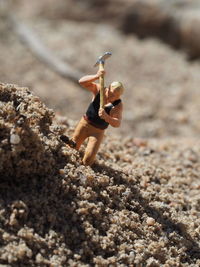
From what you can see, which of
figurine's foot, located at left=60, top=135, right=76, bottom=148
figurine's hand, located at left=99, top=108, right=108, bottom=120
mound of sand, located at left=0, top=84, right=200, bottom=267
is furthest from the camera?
figurine's foot, located at left=60, top=135, right=76, bottom=148

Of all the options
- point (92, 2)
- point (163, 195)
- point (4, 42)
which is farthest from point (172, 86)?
point (163, 195)

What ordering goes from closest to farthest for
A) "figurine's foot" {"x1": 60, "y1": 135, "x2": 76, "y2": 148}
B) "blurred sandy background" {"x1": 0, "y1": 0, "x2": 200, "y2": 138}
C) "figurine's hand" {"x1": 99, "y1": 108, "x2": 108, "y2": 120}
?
"figurine's hand" {"x1": 99, "y1": 108, "x2": 108, "y2": 120} < "figurine's foot" {"x1": 60, "y1": 135, "x2": 76, "y2": 148} < "blurred sandy background" {"x1": 0, "y1": 0, "x2": 200, "y2": 138}

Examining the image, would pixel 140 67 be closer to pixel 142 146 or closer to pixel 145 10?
pixel 145 10

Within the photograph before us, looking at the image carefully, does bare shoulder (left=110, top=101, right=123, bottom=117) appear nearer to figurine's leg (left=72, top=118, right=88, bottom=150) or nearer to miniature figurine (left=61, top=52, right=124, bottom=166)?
miniature figurine (left=61, top=52, right=124, bottom=166)

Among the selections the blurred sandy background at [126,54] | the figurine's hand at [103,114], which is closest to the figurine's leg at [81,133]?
the figurine's hand at [103,114]

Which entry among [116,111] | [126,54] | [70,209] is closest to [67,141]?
[116,111]

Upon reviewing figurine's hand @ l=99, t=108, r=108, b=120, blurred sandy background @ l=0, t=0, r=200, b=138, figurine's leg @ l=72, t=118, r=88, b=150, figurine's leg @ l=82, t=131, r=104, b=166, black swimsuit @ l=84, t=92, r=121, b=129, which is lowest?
figurine's leg @ l=82, t=131, r=104, b=166

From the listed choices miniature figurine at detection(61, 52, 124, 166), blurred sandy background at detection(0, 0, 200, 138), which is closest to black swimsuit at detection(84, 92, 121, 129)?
miniature figurine at detection(61, 52, 124, 166)
